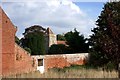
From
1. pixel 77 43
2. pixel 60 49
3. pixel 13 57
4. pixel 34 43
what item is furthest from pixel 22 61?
pixel 34 43

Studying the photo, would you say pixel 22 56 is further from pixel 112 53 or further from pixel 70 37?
pixel 70 37

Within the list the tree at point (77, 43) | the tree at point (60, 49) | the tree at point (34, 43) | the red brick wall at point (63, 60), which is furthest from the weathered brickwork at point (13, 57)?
the tree at point (34, 43)

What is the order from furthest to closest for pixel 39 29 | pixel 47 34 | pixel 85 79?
pixel 47 34 < pixel 39 29 < pixel 85 79

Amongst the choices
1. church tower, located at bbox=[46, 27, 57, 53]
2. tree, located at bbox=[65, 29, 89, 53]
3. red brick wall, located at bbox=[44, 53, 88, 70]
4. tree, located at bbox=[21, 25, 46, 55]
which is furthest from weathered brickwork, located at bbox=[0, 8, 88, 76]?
church tower, located at bbox=[46, 27, 57, 53]

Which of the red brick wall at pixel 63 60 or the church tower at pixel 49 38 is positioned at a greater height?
the church tower at pixel 49 38

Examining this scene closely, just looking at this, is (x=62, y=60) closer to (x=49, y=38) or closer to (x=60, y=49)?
(x=60, y=49)

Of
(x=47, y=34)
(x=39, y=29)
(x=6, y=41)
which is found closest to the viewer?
(x=6, y=41)

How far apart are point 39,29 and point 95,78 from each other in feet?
136

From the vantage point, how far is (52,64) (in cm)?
3147

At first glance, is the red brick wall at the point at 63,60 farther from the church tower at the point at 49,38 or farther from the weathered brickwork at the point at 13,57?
the church tower at the point at 49,38

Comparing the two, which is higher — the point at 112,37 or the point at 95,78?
the point at 112,37

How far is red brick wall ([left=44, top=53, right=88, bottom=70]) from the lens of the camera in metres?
31.0

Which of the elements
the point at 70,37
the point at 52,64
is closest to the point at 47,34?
the point at 70,37

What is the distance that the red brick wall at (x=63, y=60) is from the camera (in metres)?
31.0
